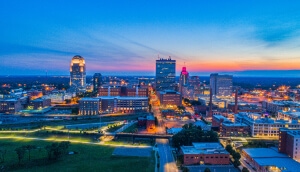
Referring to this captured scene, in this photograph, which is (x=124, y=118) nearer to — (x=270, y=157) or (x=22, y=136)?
(x=22, y=136)

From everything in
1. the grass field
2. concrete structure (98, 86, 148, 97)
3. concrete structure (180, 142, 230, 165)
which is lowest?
the grass field

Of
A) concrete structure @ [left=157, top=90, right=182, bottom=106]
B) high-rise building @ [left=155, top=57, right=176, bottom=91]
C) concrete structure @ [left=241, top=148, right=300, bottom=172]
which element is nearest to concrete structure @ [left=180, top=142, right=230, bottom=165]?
concrete structure @ [left=241, top=148, right=300, bottom=172]

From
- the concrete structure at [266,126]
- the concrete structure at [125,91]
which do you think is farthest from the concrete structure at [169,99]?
the concrete structure at [266,126]

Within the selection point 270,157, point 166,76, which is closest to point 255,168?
point 270,157

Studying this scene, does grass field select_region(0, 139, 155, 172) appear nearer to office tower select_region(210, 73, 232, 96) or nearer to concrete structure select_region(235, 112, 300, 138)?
concrete structure select_region(235, 112, 300, 138)

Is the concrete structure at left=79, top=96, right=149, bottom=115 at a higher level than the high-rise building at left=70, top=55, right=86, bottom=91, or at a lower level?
lower

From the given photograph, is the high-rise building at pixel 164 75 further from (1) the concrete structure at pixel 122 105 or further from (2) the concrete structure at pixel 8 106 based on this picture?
(2) the concrete structure at pixel 8 106
